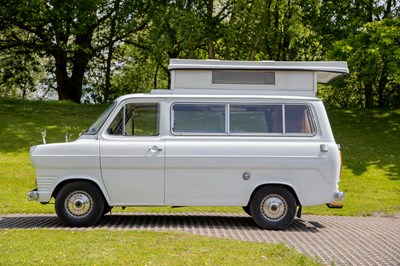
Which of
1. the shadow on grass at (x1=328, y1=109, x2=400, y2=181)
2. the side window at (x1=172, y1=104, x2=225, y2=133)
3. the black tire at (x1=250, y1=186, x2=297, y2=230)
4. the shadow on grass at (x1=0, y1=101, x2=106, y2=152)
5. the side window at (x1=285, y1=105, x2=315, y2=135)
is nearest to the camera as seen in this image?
the black tire at (x1=250, y1=186, x2=297, y2=230)

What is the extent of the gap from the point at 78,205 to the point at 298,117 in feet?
13.7

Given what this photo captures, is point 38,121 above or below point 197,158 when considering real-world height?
above

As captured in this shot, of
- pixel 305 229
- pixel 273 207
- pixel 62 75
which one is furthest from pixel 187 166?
pixel 62 75

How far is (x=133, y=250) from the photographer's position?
7.19 metres

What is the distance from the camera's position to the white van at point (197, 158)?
9500mm

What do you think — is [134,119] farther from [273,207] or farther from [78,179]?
[273,207]

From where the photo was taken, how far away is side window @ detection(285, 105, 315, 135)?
9.89 meters

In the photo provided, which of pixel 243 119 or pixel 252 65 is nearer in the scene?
pixel 243 119

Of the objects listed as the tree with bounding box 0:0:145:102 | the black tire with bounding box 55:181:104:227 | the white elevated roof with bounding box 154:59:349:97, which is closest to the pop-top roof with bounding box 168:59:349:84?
the white elevated roof with bounding box 154:59:349:97

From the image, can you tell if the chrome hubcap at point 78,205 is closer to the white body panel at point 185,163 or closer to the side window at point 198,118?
the white body panel at point 185,163

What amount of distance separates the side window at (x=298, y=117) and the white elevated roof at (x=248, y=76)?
14.4 inches

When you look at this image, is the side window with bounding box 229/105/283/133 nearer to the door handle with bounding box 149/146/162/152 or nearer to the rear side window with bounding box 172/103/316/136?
the rear side window with bounding box 172/103/316/136

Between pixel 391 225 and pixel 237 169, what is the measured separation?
136 inches

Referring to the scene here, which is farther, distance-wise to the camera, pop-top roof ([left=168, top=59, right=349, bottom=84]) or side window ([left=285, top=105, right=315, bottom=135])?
pop-top roof ([left=168, top=59, right=349, bottom=84])
